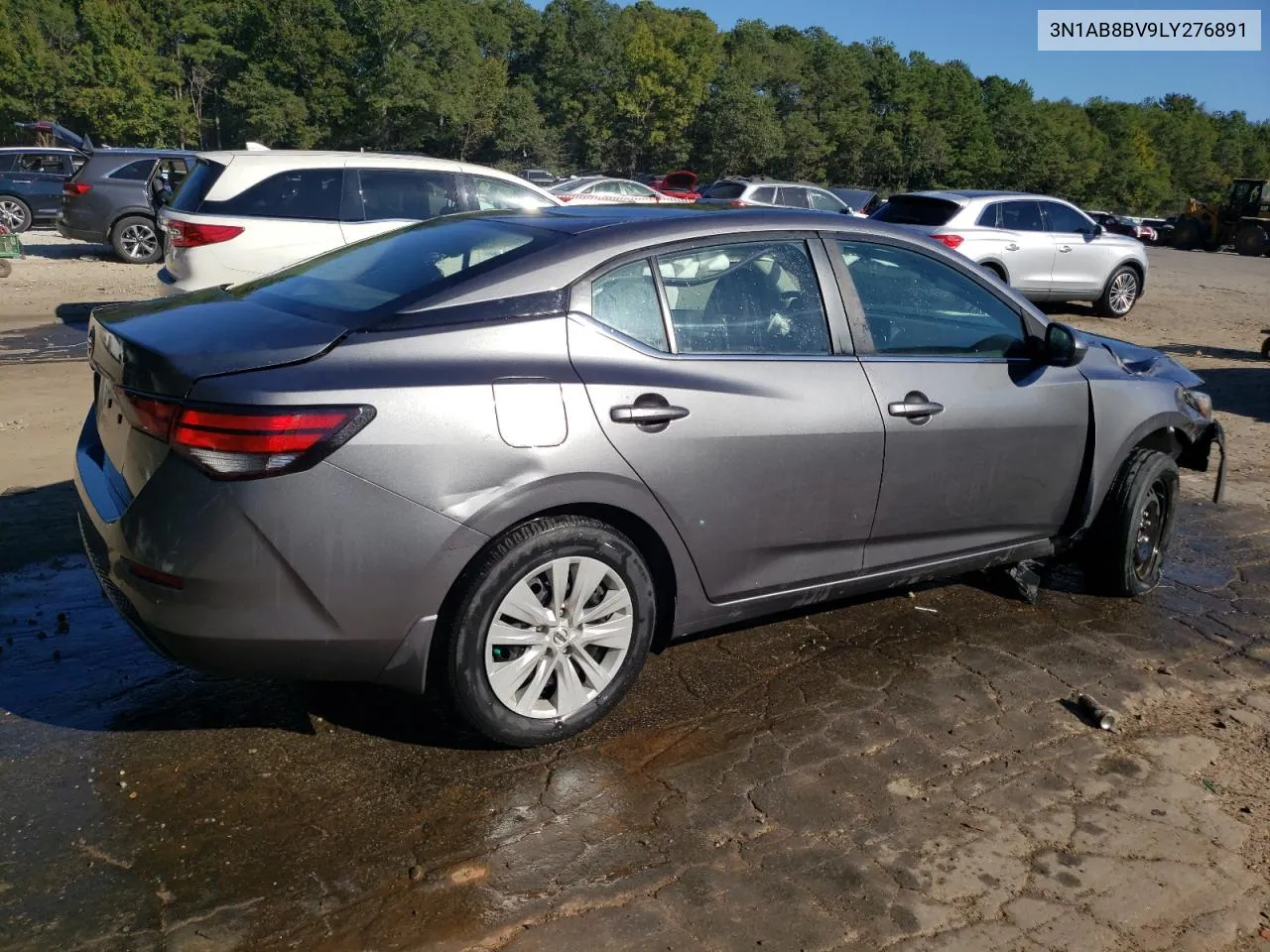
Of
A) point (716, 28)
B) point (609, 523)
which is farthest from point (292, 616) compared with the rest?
point (716, 28)

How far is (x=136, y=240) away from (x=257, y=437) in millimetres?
16516

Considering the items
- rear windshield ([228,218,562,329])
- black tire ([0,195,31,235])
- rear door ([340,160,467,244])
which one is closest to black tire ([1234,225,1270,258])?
rear door ([340,160,467,244])

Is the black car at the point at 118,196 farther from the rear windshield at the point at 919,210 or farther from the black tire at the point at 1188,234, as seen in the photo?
Result: the black tire at the point at 1188,234

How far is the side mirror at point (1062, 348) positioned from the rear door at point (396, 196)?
6.34m

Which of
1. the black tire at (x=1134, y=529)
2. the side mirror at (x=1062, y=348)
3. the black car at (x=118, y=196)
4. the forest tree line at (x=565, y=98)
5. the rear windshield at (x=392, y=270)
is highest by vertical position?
the forest tree line at (x=565, y=98)

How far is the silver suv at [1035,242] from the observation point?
14258 mm

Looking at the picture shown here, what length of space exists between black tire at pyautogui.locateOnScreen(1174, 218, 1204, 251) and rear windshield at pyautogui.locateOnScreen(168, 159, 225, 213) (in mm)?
41982

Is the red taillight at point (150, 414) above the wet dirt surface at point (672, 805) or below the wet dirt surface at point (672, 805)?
above

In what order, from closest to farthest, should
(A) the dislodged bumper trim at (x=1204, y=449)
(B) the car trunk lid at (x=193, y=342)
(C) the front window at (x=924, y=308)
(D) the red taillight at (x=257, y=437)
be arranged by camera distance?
(D) the red taillight at (x=257, y=437)
(B) the car trunk lid at (x=193, y=342)
(C) the front window at (x=924, y=308)
(A) the dislodged bumper trim at (x=1204, y=449)

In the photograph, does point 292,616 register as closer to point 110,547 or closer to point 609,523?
point 110,547

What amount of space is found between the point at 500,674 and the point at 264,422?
1025 millimetres

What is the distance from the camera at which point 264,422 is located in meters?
2.88

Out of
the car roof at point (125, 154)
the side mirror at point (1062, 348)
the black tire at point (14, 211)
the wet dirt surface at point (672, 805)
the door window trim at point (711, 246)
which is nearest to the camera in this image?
the wet dirt surface at point (672, 805)

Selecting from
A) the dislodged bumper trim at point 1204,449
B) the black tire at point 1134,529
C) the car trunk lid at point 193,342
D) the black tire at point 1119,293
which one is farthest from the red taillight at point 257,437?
the black tire at point 1119,293
